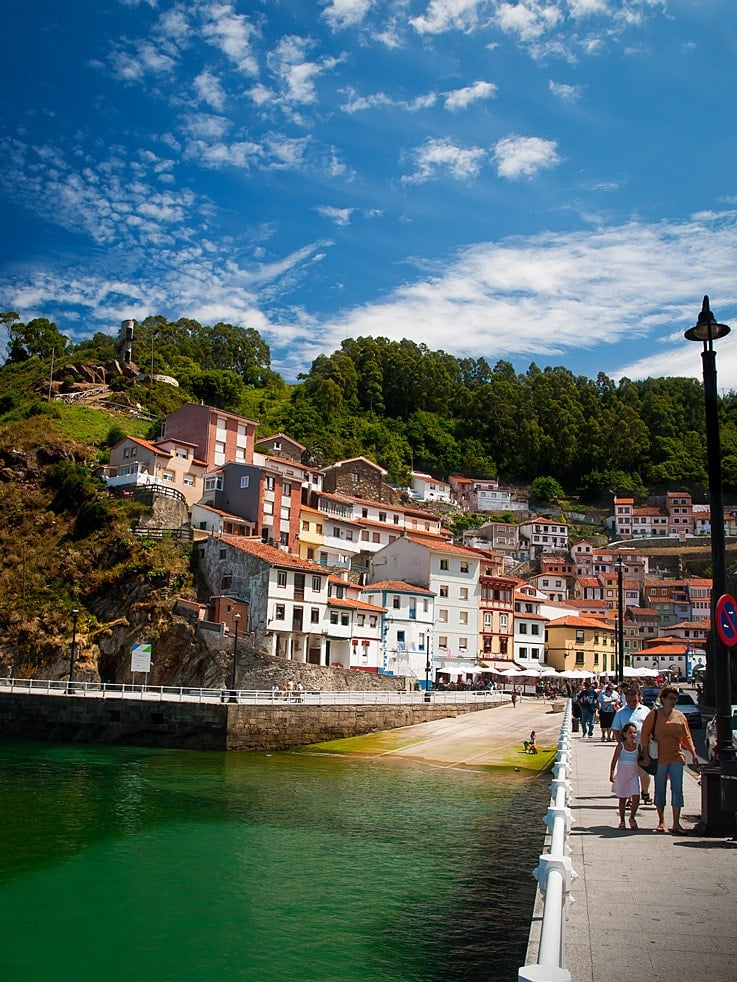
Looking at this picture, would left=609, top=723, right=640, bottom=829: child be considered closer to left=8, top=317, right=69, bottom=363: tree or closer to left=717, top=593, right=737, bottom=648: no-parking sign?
left=717, top=593, right=737, bottom=648: no-parking sign

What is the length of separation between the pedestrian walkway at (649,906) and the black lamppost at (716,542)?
3.71ft

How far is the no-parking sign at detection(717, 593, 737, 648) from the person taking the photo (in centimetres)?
1142

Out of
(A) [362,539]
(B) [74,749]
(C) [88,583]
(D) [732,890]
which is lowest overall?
(B) [74,749]

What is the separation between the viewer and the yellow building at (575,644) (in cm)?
8094

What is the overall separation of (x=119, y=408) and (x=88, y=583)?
1473 inches

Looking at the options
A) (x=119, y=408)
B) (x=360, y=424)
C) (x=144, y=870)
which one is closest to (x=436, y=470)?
(x=360, y=424)

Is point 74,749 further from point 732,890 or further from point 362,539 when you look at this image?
point 362,539

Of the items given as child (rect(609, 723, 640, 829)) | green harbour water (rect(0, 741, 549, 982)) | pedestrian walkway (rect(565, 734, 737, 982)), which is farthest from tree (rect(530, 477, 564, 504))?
child (rect(609, 723, 640, 829))

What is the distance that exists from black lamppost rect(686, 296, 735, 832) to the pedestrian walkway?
1.13 meters

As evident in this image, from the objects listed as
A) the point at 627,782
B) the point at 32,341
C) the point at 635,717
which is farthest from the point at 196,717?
the point at 32,341

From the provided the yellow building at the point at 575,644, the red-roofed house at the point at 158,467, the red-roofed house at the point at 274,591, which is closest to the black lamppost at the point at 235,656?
the red-roofed house at the point at 274,591

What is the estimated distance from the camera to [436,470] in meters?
136

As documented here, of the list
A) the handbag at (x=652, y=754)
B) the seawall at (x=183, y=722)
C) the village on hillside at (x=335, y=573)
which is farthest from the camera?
the village on hillside at (x=335, y=573)

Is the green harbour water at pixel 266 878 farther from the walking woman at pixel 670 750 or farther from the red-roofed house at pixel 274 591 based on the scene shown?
the red-roofed house at pixel 274 591
